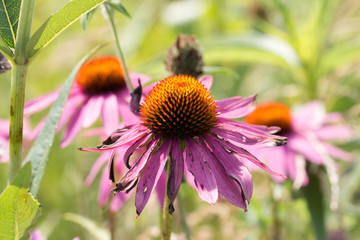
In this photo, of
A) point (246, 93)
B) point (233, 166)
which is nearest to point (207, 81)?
point (233, 166)

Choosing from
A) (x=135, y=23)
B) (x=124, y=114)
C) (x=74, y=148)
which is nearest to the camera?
(x=124, y=114)

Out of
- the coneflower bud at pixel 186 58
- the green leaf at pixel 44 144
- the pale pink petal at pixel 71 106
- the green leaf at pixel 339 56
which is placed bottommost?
the green leaf at pixel 44 144

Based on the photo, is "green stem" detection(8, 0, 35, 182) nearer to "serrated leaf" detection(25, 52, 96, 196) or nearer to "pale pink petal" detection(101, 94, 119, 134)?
"serrated leaf" detection(25, 52, 96, 196)

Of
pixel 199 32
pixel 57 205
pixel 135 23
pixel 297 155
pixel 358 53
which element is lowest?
pixel 57 205

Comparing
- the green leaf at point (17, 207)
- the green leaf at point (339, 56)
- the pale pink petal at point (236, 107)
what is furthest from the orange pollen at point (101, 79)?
the green leaf at point (339, 56)

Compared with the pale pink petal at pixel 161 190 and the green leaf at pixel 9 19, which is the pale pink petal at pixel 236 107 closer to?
the pale pink petal at pixel 161 190

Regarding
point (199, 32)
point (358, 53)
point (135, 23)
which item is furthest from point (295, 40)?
point (135, 23)

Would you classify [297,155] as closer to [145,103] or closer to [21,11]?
[145,103]

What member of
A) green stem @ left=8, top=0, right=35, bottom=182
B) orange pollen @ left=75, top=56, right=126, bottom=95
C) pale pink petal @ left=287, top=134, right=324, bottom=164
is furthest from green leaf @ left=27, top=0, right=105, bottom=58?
pale pink petal @ left=287, top=134, right=324, bottom=164
